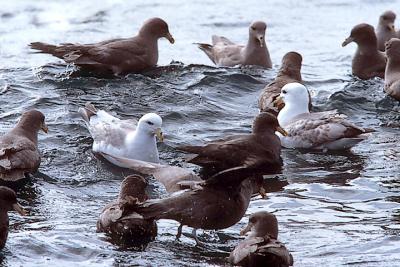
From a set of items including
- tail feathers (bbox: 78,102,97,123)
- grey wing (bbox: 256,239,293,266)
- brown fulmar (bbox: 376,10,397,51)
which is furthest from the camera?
brown fulmar (bbox: 376,10,397,51)

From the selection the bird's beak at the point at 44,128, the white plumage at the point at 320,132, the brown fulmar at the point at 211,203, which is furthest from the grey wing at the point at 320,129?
the brown fulmar at the point at 211,203

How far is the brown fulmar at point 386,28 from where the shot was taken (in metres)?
17.9

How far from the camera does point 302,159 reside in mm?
12820

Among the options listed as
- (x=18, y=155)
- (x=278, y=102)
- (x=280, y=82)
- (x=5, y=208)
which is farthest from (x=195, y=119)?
(x=5, y=208)

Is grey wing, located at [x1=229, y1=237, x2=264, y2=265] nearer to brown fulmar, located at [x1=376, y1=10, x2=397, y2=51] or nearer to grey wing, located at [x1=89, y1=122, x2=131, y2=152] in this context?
grey wing, located at [x1=89, y1=122, x2=131, y2=152]

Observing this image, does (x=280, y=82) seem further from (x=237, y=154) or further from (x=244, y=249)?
(x=244, y=249)

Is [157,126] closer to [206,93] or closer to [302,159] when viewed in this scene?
[302,159]

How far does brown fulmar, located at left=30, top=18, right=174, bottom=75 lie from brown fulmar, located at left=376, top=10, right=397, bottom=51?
3703 mm

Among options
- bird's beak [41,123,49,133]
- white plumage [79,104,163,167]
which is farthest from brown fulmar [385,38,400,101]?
bird's beak [41,123,49,133]

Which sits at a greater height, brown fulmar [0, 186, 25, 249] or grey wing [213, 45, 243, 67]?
grey wing [213, 45, 243, 67]

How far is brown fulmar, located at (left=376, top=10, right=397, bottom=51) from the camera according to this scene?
58.6 feet

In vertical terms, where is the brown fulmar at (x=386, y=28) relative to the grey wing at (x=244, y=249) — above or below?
above

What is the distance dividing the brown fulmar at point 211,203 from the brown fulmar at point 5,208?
1.00m

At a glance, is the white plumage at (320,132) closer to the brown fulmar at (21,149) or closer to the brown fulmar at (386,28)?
the brown fulmar at (21,149)
